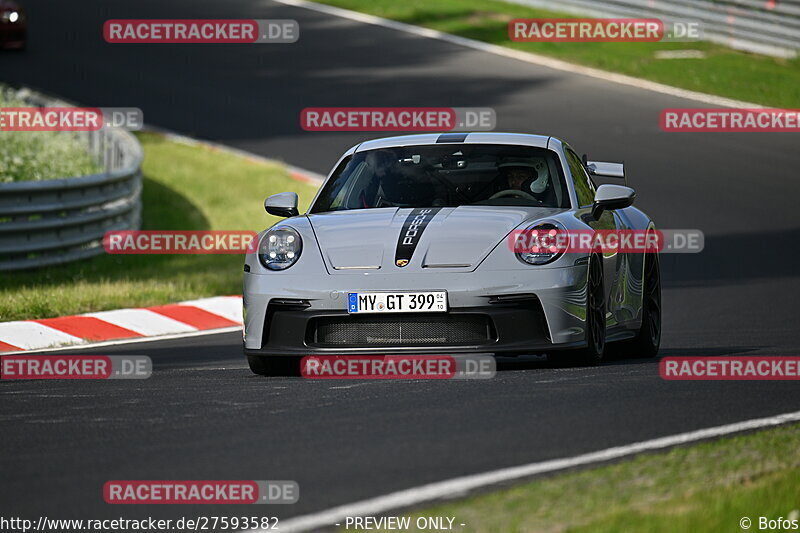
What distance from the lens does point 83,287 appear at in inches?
528

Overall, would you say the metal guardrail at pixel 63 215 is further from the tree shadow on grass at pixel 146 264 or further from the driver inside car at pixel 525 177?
the driver inside car at pixel 525 177

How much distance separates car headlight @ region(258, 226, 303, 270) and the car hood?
0.13 m

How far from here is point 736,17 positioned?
30.0m

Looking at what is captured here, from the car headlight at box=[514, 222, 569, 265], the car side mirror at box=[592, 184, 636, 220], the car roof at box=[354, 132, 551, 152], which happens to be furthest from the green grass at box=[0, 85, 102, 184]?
the car headlight at box=[514, 222, 569, 265]

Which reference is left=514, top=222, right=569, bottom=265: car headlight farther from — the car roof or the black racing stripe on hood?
the car roof

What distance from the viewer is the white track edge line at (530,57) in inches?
1023

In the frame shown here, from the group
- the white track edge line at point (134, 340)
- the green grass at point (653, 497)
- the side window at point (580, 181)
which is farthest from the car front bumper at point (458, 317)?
the white track edge line at point (134, 340)

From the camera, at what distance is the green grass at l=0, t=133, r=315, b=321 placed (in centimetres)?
1280

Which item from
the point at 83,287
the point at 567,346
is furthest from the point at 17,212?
the point at 567,346

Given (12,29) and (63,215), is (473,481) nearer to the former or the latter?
(63,215)

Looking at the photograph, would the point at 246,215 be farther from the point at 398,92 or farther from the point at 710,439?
the point at 710,439

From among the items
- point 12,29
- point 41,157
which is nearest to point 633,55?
point 12,29

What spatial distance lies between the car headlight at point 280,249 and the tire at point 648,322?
247cm

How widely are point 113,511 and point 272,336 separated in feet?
10.6
